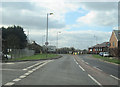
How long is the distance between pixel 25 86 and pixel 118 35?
62.2 metres

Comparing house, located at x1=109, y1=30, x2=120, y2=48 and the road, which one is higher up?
house, located at x1=109, y1=30, x2=120, y2=48

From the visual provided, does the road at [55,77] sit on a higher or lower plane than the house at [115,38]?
lower

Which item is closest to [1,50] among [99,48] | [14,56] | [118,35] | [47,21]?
[14,56]

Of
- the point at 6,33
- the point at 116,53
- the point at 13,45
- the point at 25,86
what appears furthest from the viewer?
the point at 6,33

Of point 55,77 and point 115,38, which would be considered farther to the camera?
point 115,38

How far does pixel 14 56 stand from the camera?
32062 mm

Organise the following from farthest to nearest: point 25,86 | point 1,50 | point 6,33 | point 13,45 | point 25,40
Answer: point 25,40, point 6,33, point 13,45, point 1,50, point 25,86

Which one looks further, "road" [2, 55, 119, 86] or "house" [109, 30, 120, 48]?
"house" [109, 30, 120, 48]

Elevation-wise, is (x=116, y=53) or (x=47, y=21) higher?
(x=47, y=21)

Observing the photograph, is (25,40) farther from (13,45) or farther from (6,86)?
(6,86)

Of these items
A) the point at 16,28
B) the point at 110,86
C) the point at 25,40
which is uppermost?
the point at 16,28

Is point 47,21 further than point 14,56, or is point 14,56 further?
point 47,21

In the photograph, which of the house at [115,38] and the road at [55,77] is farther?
the house at [115,38]

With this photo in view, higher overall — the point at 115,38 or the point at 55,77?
the point at 115,38
